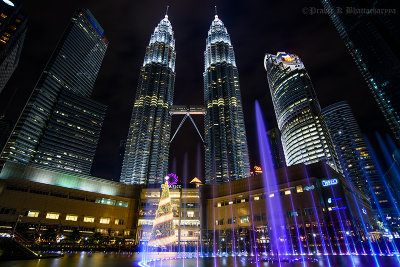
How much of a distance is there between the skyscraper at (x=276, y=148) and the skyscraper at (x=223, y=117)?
5251cm

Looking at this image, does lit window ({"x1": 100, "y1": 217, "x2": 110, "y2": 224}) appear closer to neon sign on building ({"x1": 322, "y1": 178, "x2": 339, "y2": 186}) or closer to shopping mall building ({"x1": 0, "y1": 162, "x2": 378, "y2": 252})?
shopping mall building ({"x1": 0, "y1": 162, "x2": 378, "y2": 252})

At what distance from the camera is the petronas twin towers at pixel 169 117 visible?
5012 inches

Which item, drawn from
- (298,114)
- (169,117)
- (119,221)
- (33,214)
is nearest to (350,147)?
(298,114)

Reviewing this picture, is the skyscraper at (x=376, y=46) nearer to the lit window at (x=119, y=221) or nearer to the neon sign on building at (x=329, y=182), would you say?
the neon sign on building at (x=329, y=182)

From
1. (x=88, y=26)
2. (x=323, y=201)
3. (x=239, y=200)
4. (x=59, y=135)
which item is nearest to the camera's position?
(x=323, y=201)

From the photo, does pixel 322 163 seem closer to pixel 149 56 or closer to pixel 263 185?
pixel 263 185

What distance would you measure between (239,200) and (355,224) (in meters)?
34.3

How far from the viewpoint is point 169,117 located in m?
147

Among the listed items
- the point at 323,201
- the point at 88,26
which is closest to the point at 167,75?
the point at 88,26

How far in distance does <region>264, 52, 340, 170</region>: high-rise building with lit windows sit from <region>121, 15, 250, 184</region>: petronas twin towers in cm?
2732

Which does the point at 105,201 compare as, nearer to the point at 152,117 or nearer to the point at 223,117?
A: the point at 152,117

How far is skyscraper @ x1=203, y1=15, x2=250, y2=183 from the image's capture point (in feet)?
424

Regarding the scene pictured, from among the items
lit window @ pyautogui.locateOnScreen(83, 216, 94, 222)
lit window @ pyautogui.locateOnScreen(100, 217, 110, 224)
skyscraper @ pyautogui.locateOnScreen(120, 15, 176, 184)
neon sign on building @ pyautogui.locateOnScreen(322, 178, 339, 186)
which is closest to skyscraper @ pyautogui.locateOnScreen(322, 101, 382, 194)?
neon sign on building @ pyautogui.locateOnScreen(322, 178, 339, 186)

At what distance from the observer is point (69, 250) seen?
3797 cm
